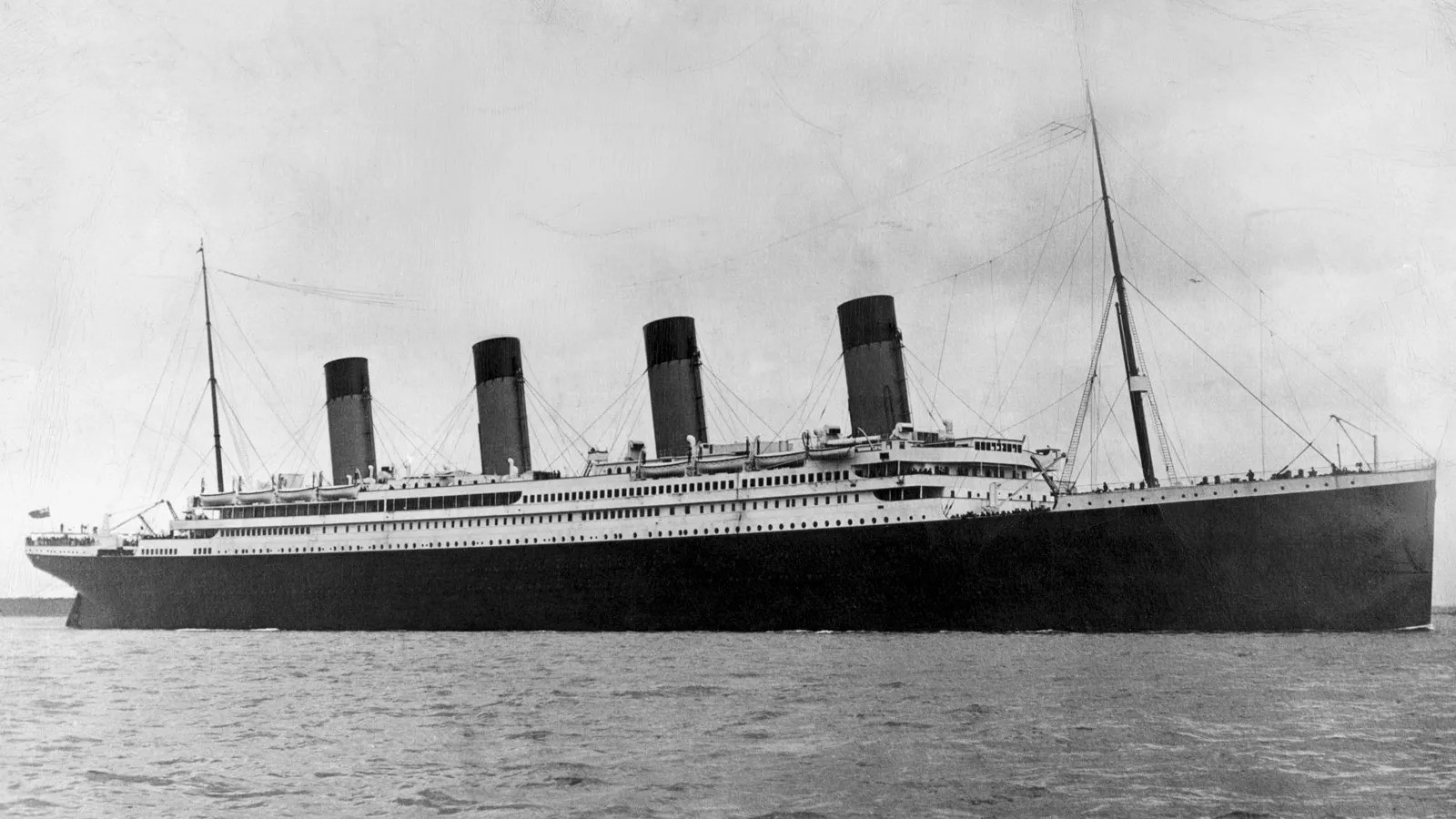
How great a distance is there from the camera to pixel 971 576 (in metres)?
30.1

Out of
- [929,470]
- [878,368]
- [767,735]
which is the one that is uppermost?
[878,368]

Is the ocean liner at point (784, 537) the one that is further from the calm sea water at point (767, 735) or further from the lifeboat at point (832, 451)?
the calm sea water at point (767, 735)

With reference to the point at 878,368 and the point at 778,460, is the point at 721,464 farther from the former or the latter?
the point at 878,368

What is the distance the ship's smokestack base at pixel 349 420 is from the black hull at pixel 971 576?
13.2 feet

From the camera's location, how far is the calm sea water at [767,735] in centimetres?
1038

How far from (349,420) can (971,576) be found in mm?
25613

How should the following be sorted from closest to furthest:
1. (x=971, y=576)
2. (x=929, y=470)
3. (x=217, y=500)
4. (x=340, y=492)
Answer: (x=971, y=576) → (x=929, y=470) → (x=340, y=492) → (x=217, y=500)

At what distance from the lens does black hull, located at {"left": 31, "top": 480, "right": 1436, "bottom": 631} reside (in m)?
27.1

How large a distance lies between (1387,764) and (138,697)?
18.0m

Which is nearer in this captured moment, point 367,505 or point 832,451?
point 832,451

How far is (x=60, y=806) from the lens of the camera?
34.4 ft

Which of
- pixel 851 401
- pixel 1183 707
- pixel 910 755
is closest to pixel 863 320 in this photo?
pixel 851 401

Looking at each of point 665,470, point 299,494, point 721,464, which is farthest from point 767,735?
point 299,494

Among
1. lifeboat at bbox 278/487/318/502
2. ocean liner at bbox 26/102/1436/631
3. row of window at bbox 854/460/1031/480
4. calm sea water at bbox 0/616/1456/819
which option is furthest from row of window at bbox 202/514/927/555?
calm sea water at bbox 0/616/1456/819
